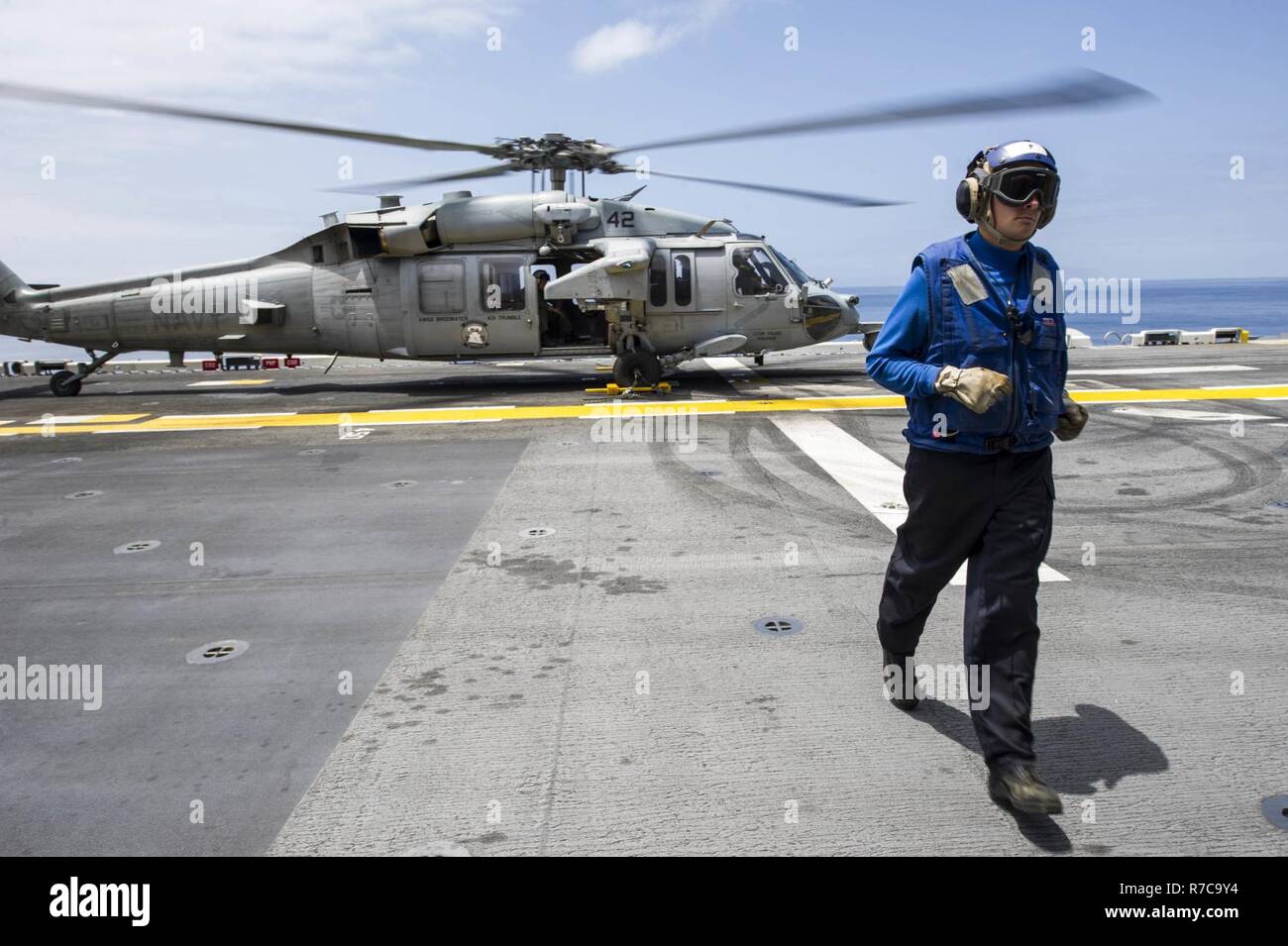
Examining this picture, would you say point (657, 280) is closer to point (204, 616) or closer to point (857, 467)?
point (857, 467)

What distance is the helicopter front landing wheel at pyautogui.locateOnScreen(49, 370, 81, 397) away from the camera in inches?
608

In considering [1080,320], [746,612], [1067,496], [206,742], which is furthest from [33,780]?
[1080,320]

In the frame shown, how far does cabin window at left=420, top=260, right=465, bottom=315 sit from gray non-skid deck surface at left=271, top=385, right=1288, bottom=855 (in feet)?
27.2

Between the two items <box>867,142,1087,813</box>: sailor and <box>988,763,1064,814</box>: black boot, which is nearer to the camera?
<box>988,763,1064,814</box>: black boot

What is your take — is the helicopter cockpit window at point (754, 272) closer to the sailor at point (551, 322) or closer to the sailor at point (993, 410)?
the sailor at point (551, 322)

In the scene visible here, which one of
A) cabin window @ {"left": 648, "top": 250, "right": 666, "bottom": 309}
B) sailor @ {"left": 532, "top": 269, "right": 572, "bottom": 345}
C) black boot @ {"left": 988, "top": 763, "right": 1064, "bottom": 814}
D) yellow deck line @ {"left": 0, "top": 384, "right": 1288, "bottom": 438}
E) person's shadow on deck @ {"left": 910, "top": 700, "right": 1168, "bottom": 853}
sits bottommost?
person's shadow on deck @ {"left": 910, "top": 700, "right": 1168, "bottom": 853}

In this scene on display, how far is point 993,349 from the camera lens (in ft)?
10.8

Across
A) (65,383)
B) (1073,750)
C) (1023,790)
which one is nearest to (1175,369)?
(1073,750)

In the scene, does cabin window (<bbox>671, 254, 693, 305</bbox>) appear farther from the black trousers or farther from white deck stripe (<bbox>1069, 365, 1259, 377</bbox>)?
the black trousers

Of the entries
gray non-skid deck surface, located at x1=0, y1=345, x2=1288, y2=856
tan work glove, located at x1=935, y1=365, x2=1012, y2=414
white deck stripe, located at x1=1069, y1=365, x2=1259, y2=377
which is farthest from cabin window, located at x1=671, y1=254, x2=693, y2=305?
tan work glove, located at x1=935, y1=365, x2=1012, y2=414

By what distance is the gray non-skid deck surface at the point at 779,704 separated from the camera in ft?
9.93

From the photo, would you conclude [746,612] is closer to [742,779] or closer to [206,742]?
[742,779]

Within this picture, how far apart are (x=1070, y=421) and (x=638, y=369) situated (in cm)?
1095
